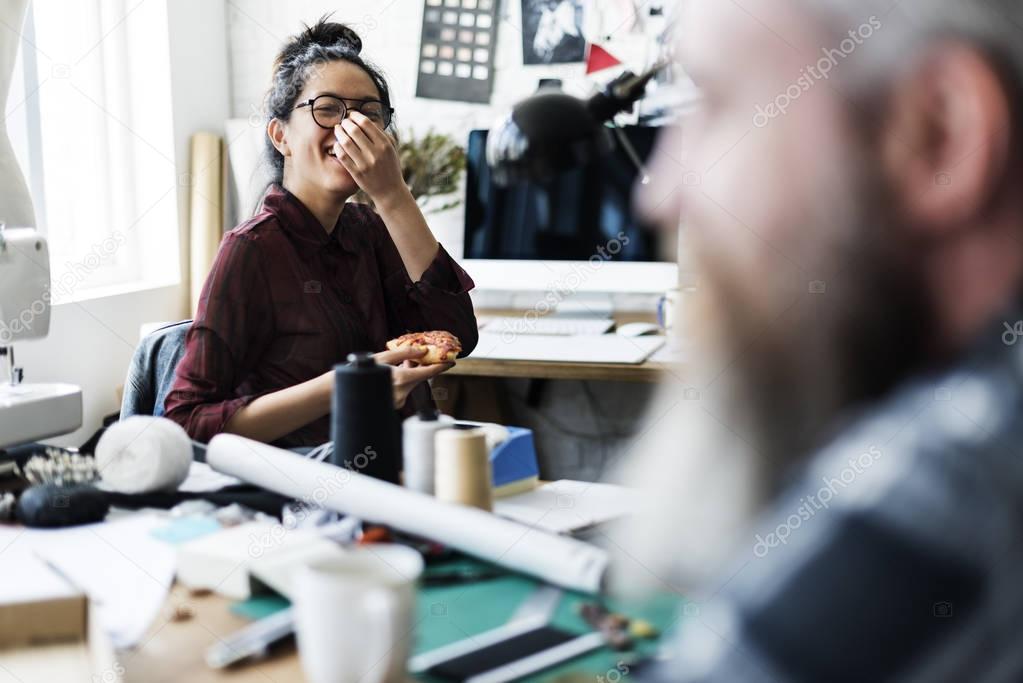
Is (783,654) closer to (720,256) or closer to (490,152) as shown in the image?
(720,256)

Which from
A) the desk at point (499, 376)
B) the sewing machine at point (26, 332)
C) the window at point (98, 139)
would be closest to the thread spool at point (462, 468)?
the sewing machine at point (26, 332)

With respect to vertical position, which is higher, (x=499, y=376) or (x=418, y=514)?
(x=418, y=514)

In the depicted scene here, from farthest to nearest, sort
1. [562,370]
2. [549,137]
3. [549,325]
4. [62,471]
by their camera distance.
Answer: [549,325] < [562,370] < [62,471] < [549,137]

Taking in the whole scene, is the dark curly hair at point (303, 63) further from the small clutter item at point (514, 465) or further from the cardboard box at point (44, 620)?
the cardboard box at point (44, 620)

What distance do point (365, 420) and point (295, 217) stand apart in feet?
2.13

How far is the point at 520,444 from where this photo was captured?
4.09 ft

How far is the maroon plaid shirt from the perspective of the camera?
5.02ft

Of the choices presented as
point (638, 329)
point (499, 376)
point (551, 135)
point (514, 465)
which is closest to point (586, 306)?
point (638, 329)

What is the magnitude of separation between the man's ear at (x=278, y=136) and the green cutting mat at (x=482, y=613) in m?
1.03

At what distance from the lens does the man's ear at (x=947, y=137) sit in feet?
0.65

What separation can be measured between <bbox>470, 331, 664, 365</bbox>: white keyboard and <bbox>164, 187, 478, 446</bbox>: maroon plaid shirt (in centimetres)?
51

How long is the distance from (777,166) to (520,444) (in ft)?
3.49

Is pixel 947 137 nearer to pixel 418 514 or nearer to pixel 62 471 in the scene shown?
pixel 418 514

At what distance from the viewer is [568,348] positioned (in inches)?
94.1
